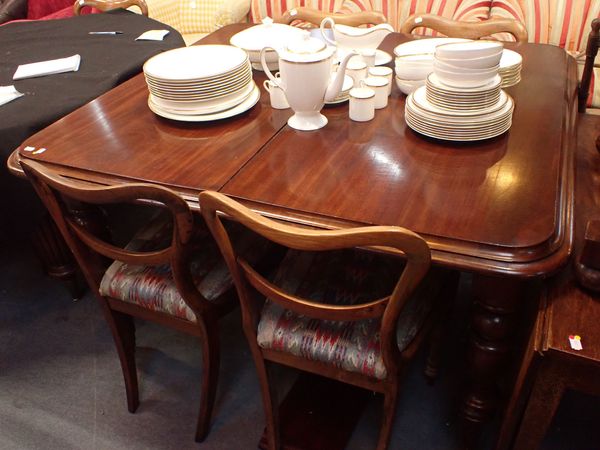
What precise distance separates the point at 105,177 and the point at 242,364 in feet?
2.43

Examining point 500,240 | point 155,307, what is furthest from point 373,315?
point 155,307

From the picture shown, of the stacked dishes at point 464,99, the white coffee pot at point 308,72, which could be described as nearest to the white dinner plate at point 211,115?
the white coffee pot at point 308,72

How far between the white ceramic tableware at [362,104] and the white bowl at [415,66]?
0.11 m

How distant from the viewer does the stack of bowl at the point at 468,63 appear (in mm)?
962

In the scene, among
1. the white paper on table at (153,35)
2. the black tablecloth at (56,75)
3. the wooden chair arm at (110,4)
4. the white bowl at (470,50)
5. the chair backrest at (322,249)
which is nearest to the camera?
the chair backrest at (322,249)

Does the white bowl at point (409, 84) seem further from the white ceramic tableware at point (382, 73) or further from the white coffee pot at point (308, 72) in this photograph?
the white coffee pot at point (308, 72)

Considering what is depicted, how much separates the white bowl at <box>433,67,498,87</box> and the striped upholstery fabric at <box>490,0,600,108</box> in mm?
1493

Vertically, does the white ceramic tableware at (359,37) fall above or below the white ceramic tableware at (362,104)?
above

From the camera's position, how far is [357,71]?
1.25 m

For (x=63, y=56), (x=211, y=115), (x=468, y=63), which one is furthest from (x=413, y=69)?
(x=63, y=56)

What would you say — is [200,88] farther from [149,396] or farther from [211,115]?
[149,396]

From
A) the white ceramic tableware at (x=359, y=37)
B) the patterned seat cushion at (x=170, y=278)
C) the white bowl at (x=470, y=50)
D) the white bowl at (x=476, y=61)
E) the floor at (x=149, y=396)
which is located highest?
the white bowl at (x=470, y=50)

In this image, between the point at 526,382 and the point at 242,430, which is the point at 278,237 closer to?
the point at 526,382

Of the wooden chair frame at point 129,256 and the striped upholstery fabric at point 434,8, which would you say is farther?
the striped upholstery fabric at point 434,8
